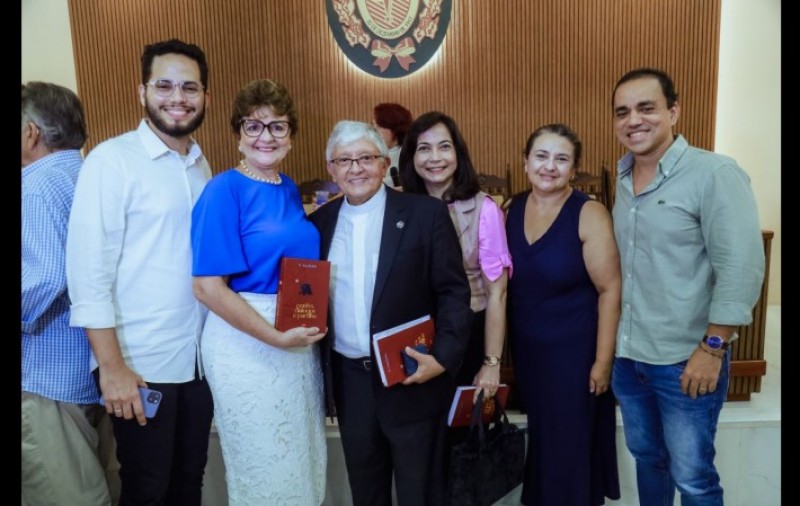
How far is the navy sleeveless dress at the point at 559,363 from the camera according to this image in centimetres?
167

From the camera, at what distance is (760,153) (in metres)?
4.86

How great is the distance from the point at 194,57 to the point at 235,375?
0.94m

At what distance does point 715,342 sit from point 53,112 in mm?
1975

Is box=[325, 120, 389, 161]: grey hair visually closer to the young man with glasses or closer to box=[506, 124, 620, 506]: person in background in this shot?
the young man with glasses

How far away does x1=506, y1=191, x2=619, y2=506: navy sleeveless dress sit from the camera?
5.47 ft

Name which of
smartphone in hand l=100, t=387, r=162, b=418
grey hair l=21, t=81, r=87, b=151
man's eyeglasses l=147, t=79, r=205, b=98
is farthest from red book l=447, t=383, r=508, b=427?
grey hair l=21, t=81, r=87, b=151

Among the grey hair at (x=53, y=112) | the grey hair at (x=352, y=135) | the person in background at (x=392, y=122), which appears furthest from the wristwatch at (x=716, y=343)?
the person in background at (x=392, y=122)

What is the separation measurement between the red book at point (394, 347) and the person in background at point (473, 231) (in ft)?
1.09

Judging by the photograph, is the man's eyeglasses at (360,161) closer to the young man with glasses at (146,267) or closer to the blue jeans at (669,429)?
the young man with glasses at (146,267)

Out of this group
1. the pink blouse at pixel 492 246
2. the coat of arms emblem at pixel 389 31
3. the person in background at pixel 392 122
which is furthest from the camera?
the coat of arms emblem at pixel 389 31

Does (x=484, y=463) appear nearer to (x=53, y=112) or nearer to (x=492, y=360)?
(x=492, y=360)

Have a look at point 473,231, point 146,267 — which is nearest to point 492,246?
point 473,231
